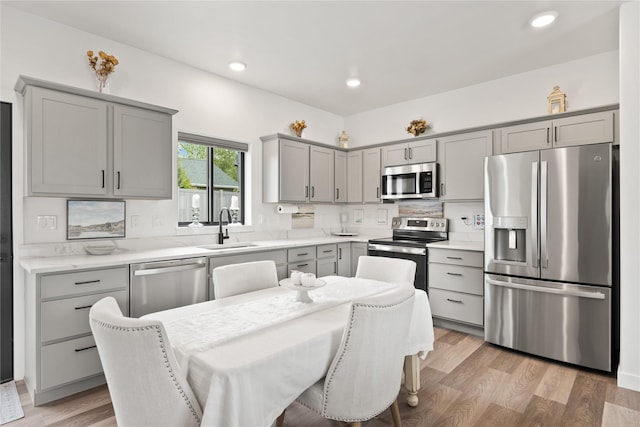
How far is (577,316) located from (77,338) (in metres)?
3.71

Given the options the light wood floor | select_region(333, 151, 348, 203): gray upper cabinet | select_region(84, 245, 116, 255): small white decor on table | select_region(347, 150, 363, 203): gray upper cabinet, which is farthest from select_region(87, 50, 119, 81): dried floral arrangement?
select_region(347, 150, 363, 203): gray upper cabinet

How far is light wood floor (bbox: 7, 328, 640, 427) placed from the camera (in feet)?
6.89

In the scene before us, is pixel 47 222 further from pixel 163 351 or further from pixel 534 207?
pixel 534 207

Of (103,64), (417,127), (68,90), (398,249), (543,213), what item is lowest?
(398,249)

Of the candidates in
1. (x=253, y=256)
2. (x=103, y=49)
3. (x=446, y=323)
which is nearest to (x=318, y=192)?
(x=253, y=256)

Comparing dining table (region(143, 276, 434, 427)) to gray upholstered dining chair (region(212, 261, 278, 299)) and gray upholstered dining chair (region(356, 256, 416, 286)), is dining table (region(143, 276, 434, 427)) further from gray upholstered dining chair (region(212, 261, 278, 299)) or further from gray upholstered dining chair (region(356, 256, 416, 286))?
gray upholstered dining chair (region(356, 256, 416, 286))

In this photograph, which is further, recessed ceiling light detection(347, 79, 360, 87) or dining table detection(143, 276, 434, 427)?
recessed ceiling light detection(347, 79, 360, 87)

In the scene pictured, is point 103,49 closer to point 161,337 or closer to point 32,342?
point 32,342

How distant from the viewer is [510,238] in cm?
312

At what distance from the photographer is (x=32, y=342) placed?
2318mm

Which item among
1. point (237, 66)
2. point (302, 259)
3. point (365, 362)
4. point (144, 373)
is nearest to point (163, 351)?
point (144, 373)

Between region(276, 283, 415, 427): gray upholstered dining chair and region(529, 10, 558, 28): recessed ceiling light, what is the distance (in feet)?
8.07

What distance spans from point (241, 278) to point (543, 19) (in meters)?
2.97

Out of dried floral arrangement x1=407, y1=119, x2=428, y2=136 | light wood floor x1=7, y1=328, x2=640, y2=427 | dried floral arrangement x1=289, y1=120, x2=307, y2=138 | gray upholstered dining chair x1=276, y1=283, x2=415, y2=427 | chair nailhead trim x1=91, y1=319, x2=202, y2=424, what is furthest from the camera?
dried floral arrangement x1=289, y1=120, x2=307, y2=138
